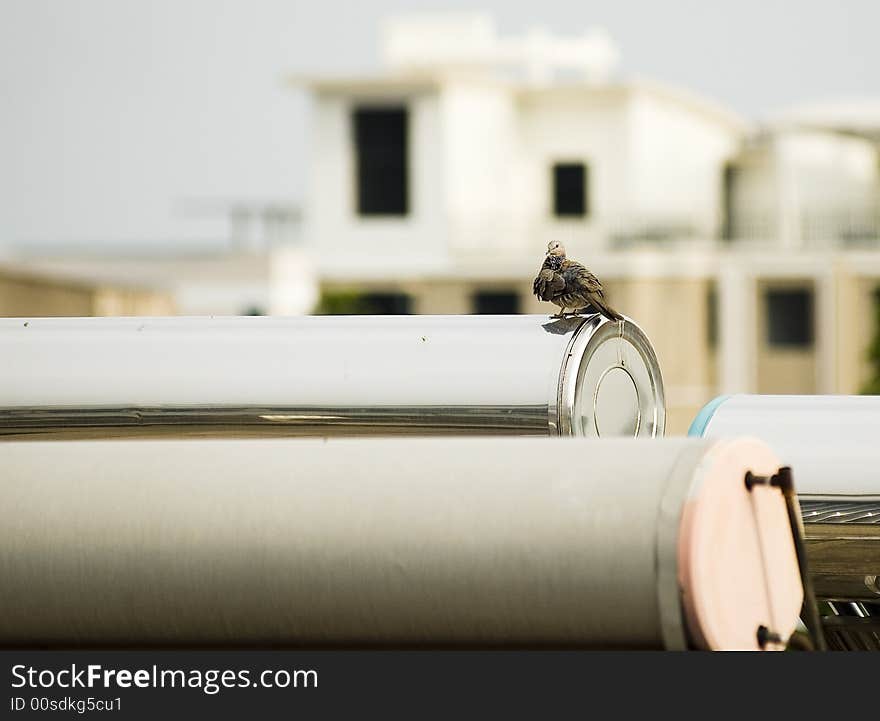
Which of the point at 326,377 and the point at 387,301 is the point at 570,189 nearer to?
the point at 387,301

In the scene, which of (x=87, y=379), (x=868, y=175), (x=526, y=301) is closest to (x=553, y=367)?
(x=87, y=379)

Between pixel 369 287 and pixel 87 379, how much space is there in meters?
30.4

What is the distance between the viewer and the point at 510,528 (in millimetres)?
4086

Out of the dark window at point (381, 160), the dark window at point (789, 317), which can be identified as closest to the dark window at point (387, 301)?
the dark window at point (381, 160)

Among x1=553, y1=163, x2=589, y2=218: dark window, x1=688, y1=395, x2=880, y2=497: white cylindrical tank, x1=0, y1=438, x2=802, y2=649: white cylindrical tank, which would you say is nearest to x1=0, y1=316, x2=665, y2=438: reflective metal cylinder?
x1=688, y1=395, x2=880, y2=497: white cylindrical tank

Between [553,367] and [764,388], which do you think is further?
[764,388]

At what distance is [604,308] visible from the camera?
17.8ft

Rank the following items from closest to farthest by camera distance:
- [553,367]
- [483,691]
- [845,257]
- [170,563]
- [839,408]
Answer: [483,691] < [170,563] < [553,367] < [839,408] < [845,257]

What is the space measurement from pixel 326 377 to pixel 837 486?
162 centimetres

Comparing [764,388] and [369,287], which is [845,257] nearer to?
[764,388]

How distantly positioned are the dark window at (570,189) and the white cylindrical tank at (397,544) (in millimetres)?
32084

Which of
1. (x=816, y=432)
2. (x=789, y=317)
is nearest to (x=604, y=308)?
(x=816, y=432)

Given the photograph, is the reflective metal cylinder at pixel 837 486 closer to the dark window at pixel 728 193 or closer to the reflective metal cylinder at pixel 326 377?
the reflective metal cylinder at pixel 326 377

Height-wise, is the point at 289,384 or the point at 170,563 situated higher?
the point at 289,384
